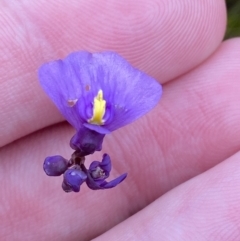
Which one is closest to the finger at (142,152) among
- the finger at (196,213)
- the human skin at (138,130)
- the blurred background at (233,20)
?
the human skin at (138,130)

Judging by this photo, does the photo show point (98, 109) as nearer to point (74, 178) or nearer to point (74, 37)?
point (74, 178)

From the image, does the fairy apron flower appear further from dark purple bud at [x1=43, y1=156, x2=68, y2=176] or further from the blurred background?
the blurred background

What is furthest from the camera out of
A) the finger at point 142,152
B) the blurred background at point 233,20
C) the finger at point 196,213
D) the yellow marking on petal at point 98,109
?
the blurred background at point 233,20

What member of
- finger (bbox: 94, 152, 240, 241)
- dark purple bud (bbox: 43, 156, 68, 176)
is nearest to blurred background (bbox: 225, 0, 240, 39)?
finger (bbox: 94, 152, 240, 241)

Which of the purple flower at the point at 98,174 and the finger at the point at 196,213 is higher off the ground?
the purple flower at the point at 98,174

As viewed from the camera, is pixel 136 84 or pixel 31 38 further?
pixel 31 38

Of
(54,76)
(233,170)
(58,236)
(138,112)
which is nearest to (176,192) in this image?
(233,170)

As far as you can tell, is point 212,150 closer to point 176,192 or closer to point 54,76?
point 176,192

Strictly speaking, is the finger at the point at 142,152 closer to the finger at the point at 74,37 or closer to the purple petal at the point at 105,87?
the finger at the point at 74,37
